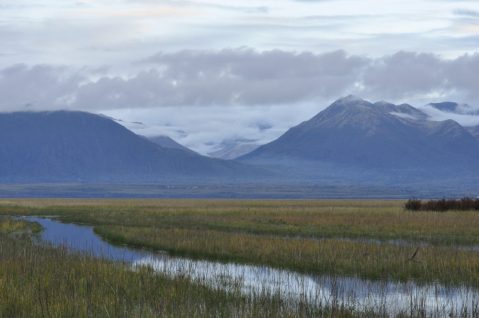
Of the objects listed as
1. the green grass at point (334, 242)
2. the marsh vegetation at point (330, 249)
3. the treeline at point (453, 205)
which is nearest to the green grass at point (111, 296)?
the marsh vegetation at point (330, 249)

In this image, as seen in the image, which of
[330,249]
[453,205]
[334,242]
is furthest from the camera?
[453,205]

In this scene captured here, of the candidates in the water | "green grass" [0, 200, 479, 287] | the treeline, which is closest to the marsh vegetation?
"green grass" [0, 200, 479, 287]

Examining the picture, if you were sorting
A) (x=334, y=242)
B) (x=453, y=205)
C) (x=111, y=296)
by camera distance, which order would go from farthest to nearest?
(x=453, y=205) → (x=334, y=242) → (x=111, y=296)

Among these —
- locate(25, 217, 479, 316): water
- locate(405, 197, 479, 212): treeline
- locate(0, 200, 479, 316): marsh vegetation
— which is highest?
locate(405, 197, 479, 212): treeline

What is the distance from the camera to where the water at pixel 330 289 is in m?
20.2

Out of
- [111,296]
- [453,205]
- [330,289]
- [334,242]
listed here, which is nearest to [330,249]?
[334,242]

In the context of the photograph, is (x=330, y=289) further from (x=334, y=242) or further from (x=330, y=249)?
(x=334, y=242)

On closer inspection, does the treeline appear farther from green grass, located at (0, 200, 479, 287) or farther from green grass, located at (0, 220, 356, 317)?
green grass, located at (0, 220, 356, 317)

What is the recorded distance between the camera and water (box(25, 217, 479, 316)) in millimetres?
20188

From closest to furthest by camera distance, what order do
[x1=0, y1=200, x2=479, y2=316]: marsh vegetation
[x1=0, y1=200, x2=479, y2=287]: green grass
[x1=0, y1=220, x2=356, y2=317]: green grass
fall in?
[x1=0, y1=220, x2=356, y2=317]: green grass
[x1=0, y1=200, x2=479, y2=316]: marsh vegetation
[x1=0, y1=200, x2=479, y2=287]: green grass

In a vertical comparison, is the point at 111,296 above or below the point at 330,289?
above

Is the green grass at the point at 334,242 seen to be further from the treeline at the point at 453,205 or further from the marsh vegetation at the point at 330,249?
the treeline at the point at 453,205

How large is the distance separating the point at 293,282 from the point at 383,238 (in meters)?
16.2

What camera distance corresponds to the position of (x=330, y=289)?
23.2 meters
